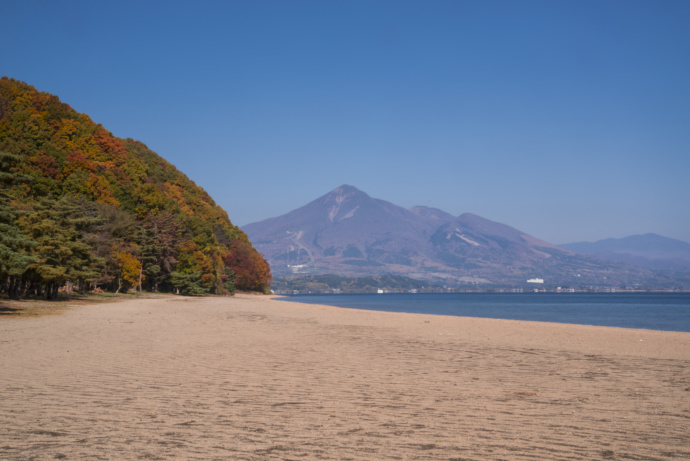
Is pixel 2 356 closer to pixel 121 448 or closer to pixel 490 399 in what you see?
pixel 121 448

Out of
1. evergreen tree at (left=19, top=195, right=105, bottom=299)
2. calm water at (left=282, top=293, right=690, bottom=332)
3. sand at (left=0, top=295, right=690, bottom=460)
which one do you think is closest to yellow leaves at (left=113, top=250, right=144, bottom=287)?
evergreen tree at (left=19, top=195, right=105, bottom=299)

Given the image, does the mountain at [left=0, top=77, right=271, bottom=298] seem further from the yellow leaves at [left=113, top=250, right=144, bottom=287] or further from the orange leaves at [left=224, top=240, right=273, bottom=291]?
the orange leaves at [left=224, top=240, right=273, bottom=291]

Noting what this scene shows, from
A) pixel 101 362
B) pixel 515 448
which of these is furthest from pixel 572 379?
pixel 101 362

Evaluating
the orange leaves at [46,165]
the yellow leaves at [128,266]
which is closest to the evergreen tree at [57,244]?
the yellow leaves at [128,266]

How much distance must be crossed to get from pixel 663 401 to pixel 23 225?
100 feet

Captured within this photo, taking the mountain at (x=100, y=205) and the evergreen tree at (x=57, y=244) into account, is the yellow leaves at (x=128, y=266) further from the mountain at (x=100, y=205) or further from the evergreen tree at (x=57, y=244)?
the evergreen tree at (x=57, y=244)

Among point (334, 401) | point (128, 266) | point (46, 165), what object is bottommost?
point (334, 401)

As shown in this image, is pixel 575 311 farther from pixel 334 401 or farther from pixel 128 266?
pixel 334 401

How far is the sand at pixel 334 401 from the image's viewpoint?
5.31 meters

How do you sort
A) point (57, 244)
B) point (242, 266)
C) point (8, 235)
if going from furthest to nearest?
1. point (242, 266)
2. point (57, 244)
3. point (8, 235)

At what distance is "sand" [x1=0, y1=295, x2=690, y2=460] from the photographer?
5312 millimetres

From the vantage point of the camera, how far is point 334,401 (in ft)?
24.8

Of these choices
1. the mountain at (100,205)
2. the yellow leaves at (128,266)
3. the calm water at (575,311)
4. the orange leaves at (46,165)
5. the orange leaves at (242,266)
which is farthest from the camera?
the orange leaves at (242,266)

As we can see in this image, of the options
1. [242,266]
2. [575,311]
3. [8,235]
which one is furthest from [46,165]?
[575,311]
